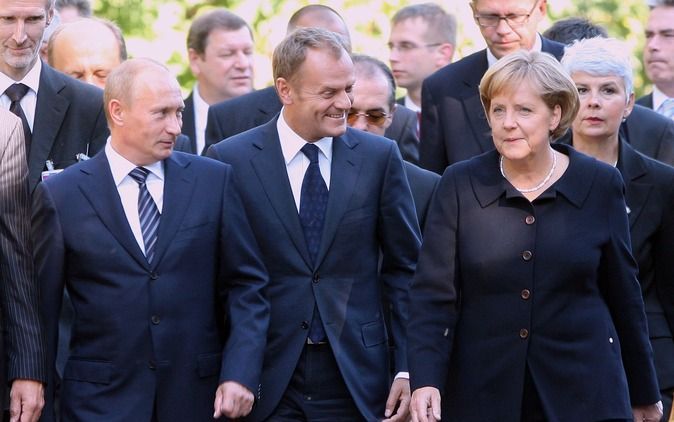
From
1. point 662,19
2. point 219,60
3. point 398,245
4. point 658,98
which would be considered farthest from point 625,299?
point 219,60

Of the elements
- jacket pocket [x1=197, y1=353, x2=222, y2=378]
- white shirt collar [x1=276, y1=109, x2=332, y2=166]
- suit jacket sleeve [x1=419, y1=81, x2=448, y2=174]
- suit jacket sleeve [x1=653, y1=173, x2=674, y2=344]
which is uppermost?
white shirt collar [x1=276, y1=109, x2=332, y2=166]

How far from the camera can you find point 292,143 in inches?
294

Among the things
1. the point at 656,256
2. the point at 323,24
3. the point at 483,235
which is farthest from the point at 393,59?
the point at 483,235

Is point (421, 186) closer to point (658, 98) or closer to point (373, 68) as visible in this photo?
point (373, 68)

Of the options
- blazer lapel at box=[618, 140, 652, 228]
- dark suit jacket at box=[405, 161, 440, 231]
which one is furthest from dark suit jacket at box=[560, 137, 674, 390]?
dark suit jacket at box=[405, 161, 440, 231]

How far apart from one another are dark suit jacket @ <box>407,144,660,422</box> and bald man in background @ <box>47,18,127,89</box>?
3.25 metres

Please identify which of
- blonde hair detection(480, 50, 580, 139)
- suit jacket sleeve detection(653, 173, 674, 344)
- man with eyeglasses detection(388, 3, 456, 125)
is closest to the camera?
blonde hair detection(480, 50, 580, 139)

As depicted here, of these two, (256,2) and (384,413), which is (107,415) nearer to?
(384,413)

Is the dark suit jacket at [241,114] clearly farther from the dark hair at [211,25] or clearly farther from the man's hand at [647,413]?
the man's hand at [647,413]

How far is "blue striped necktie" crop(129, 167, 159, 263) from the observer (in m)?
7.07

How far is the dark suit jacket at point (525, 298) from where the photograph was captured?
6766 mm

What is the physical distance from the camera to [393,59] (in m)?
12.8

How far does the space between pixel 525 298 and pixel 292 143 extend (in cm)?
134

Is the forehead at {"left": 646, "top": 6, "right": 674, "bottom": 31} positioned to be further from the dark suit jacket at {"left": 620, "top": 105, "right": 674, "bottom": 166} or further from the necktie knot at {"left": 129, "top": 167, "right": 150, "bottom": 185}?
the necktie knot at {"left": 129, "top": 167, "right": 150, "bottom": 185}
